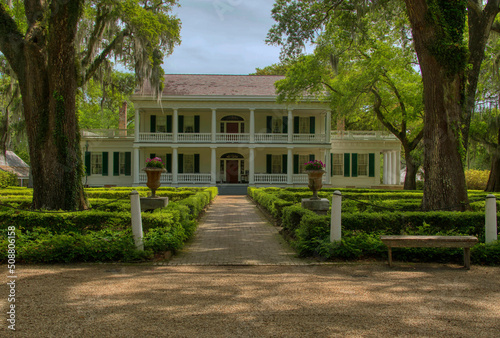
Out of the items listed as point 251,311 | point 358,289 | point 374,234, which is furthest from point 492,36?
point 251,311

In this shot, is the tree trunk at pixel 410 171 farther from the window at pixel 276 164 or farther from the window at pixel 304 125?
the window at pixel 276 164

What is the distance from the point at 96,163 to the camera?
1035 inches

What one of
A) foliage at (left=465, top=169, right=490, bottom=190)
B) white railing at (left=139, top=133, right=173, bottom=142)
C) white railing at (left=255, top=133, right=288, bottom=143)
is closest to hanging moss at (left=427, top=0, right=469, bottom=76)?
white railing at (left=255, top=133, right=288, bottom=143)

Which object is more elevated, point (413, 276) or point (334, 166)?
point (334, 166)

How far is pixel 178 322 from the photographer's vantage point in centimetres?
320

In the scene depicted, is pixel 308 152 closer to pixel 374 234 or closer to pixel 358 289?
pixel 374 234

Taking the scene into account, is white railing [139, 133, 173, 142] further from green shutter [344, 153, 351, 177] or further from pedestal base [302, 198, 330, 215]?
pedestal base [302, 198, 330, 215]

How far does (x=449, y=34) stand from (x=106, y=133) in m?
23.8

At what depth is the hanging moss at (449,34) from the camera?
726 centimetres

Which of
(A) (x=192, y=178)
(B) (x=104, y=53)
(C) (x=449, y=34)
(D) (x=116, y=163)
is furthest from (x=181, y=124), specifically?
(C) (x=449, y=34)

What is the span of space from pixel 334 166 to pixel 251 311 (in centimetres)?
2395

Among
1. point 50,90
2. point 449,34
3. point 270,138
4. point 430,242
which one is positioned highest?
point 449,34

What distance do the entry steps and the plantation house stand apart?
653 millimetres

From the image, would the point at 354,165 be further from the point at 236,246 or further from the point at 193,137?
the point at 236,246
